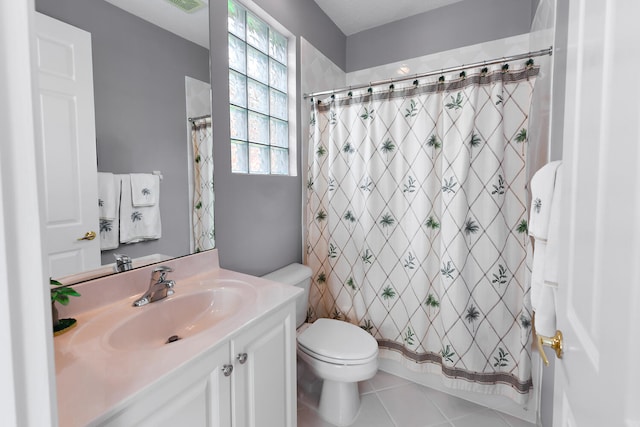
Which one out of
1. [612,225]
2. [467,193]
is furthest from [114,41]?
[467,193]

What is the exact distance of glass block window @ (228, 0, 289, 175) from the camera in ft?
5.27

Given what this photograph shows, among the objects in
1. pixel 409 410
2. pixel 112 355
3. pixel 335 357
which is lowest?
pixel 409 410

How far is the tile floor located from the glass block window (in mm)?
1460

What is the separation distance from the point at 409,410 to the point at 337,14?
9.26 ft

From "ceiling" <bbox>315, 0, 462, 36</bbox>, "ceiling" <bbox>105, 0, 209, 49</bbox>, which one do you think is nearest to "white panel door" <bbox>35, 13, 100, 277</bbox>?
"ceiling" <bbox>105, 0, 209, 49</bbox>

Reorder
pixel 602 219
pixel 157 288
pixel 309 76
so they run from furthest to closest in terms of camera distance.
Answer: pixel 309 76 → pixel 157 288 → pixel 602 219

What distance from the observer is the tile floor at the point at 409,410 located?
1.60 metres

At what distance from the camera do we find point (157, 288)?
1122 mm

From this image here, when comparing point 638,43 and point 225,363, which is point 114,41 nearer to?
point 225,363

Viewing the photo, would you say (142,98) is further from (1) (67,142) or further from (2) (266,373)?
(2) (266,373)

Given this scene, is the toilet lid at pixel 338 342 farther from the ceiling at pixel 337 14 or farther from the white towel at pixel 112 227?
the ceiling at pixel 337 14

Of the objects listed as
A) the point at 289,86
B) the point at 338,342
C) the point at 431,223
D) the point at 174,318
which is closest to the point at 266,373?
the point at 174,318

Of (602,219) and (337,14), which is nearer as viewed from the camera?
(602,219)

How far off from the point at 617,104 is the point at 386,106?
1.45 meters
